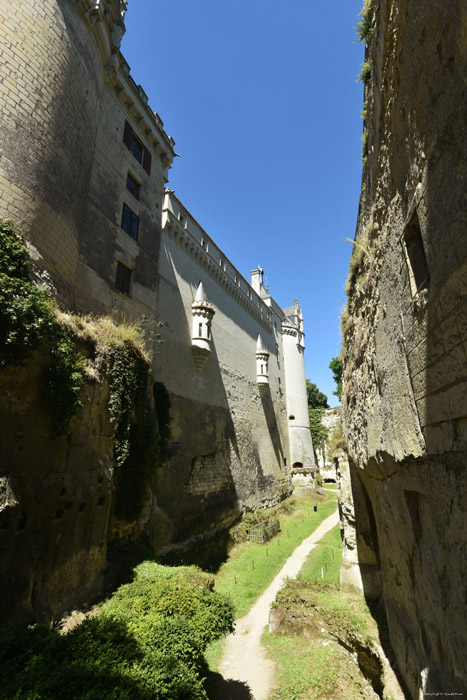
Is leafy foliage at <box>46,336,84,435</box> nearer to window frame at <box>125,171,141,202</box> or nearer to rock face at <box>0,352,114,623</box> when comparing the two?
rock face at <box>0,352,114,623</box>

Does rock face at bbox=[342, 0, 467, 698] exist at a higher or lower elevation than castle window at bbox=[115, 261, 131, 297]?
lower

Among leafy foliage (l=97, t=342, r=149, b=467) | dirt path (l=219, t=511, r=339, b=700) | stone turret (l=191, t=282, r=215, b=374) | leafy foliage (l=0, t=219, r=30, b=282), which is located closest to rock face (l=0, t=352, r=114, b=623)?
leafy foliage (l=97, t=342, r=149, b=467)

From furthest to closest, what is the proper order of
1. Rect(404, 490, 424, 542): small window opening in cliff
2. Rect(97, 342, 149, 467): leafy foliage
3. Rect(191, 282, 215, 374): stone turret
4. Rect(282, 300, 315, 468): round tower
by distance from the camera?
Rect(282, 300, 315, 468): round tower, Rect(191, 282, 215, 374): stone turret, Rect(97, 342, 149, 467): leafy foliage, Rect(404, 490, 424, 542): small window opening in cliff

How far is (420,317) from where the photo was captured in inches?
141

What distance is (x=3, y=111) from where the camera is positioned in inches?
312

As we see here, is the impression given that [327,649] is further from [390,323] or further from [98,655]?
[390,323]

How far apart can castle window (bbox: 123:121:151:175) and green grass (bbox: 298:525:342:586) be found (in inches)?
713

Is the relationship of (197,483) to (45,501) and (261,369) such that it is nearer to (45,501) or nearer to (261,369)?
(45,501)

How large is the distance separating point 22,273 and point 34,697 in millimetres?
6740

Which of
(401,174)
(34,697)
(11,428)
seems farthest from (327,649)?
(401,174)

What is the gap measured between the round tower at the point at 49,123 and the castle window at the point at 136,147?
3030 millimetres

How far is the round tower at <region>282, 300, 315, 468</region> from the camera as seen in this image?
3159cm

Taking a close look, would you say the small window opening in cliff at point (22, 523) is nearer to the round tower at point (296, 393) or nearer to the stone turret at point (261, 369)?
the stone turret at point (261, 369)

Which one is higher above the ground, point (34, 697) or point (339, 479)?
point (339, 479)
